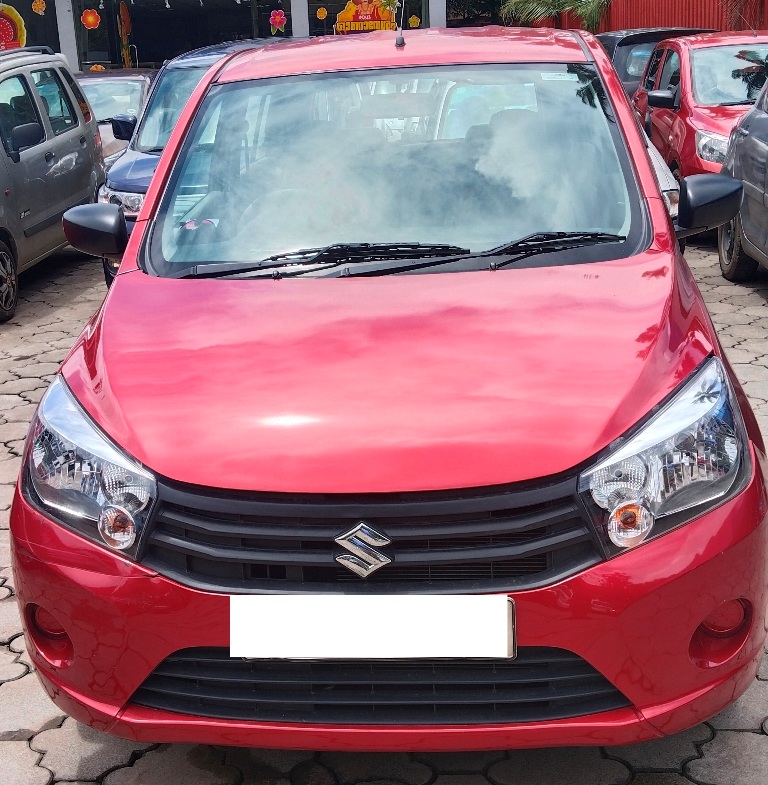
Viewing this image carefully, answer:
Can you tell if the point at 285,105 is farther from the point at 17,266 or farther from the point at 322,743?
the point at 17,266

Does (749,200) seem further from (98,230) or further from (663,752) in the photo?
(663,752)

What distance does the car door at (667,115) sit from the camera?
10.2 meters

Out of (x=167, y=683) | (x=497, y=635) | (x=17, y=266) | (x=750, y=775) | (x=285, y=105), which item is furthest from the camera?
(x=17, y=266)

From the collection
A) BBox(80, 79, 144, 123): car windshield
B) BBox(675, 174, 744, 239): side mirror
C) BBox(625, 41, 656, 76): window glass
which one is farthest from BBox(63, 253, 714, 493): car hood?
BBox(625, 41, 656, 76): window glass

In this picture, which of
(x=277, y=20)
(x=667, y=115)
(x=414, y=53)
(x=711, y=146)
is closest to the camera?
(x=414, y=53)

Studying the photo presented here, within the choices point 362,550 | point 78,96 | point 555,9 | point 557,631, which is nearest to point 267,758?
point 362,550

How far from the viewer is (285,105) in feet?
12.1

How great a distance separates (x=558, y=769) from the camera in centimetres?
276

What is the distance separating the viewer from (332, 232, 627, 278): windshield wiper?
3107 millimetres

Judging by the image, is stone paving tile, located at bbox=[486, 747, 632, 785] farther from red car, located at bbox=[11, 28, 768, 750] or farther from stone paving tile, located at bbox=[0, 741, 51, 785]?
stone paving tile, located at bbox=[0, 741, 51, 785]

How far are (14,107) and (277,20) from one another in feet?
68.9

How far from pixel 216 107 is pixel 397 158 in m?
0.68

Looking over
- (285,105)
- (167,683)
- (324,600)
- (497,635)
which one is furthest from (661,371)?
(285,105)

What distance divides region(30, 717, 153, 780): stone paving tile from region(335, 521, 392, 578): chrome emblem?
103 cm
